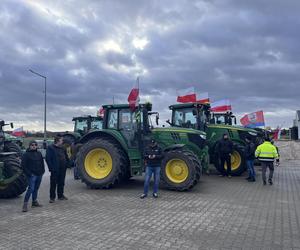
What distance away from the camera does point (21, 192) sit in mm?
8961

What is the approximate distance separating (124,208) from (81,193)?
7.96 feet

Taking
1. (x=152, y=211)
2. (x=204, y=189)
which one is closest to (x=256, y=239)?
(x=152, y=211)

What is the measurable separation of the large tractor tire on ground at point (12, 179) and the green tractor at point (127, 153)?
2.36 metres

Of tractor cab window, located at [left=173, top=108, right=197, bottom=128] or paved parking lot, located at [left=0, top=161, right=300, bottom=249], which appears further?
tractor cab window, located at [left=173, top=108, right=197, bottom=128]

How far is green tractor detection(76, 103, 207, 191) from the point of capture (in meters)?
10.1

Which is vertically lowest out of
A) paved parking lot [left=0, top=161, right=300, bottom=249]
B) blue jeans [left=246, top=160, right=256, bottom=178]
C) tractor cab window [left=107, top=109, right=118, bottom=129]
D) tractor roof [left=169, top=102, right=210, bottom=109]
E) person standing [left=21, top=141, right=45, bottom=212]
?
paved parking lot [left=0, top=161, right=300, bottom=249]

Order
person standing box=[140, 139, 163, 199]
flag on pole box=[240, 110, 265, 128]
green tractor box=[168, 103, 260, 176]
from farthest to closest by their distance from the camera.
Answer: flag on pole box=[240, 110, 265, 128] < green tractor box=[168, 103, 260, 176] < person standing box=[140, 139, 163, 199]

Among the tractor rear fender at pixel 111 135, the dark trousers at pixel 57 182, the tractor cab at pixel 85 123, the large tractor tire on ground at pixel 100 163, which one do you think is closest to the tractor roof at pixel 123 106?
the tractor rear fender at pixel 111 135

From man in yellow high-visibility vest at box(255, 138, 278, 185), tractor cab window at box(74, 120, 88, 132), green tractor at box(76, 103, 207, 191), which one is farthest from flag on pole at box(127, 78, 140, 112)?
tractor cab window at box(74, 120, 88, 132)

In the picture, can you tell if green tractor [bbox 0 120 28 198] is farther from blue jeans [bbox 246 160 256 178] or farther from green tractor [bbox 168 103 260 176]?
blue jeans [bbox 246 160 256 178]

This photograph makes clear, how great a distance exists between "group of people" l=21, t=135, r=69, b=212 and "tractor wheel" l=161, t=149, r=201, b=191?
9.59ft

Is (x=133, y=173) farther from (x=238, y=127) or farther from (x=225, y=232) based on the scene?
(x=238, y=127)

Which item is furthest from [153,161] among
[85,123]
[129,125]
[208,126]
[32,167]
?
[85,123]

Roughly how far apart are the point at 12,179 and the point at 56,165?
1085 millimetres
